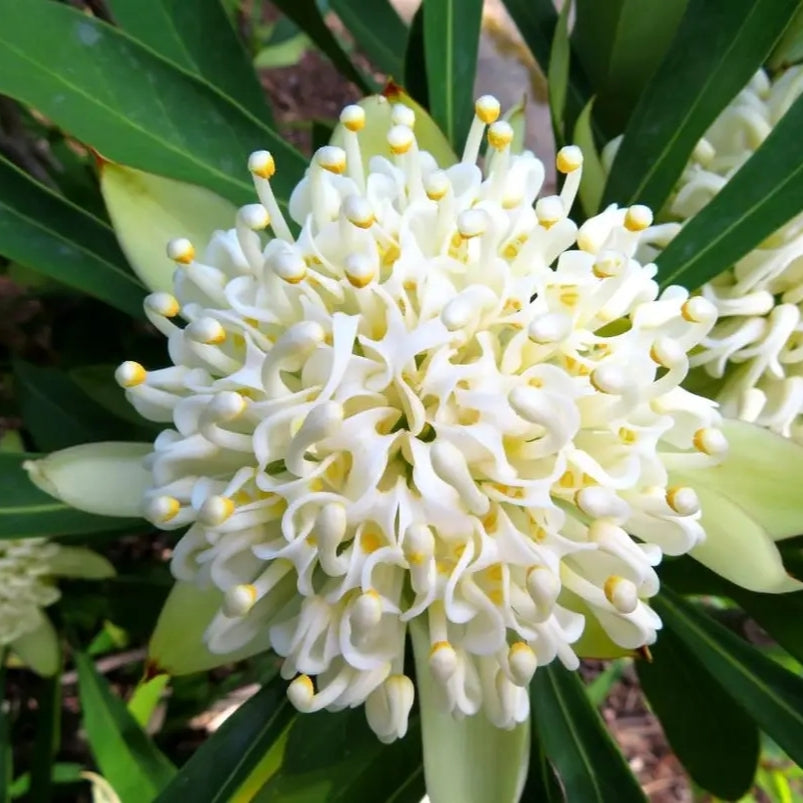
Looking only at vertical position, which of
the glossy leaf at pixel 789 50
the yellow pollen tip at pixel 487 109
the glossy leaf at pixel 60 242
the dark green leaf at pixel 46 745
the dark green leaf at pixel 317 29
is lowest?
the dark green leaf at pixel 46 745

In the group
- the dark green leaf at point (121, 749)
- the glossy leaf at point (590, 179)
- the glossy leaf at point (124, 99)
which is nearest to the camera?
the glossy leaf at point (124, 99)

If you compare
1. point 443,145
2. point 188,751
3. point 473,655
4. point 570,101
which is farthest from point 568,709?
point 188,751

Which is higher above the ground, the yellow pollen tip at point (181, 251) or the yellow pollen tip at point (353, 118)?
the yellow pollen tip at point (353, 118)

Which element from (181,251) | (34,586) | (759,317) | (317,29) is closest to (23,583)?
(34,586)

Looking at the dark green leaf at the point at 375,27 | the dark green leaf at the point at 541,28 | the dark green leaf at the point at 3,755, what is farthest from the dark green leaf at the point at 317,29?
the dark green leaf at the point at 3,755

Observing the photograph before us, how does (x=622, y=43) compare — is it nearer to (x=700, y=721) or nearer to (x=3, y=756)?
(x=700, y=721)

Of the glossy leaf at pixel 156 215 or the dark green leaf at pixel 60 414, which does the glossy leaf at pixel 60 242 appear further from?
the dark green leaf at pixel 60 414
